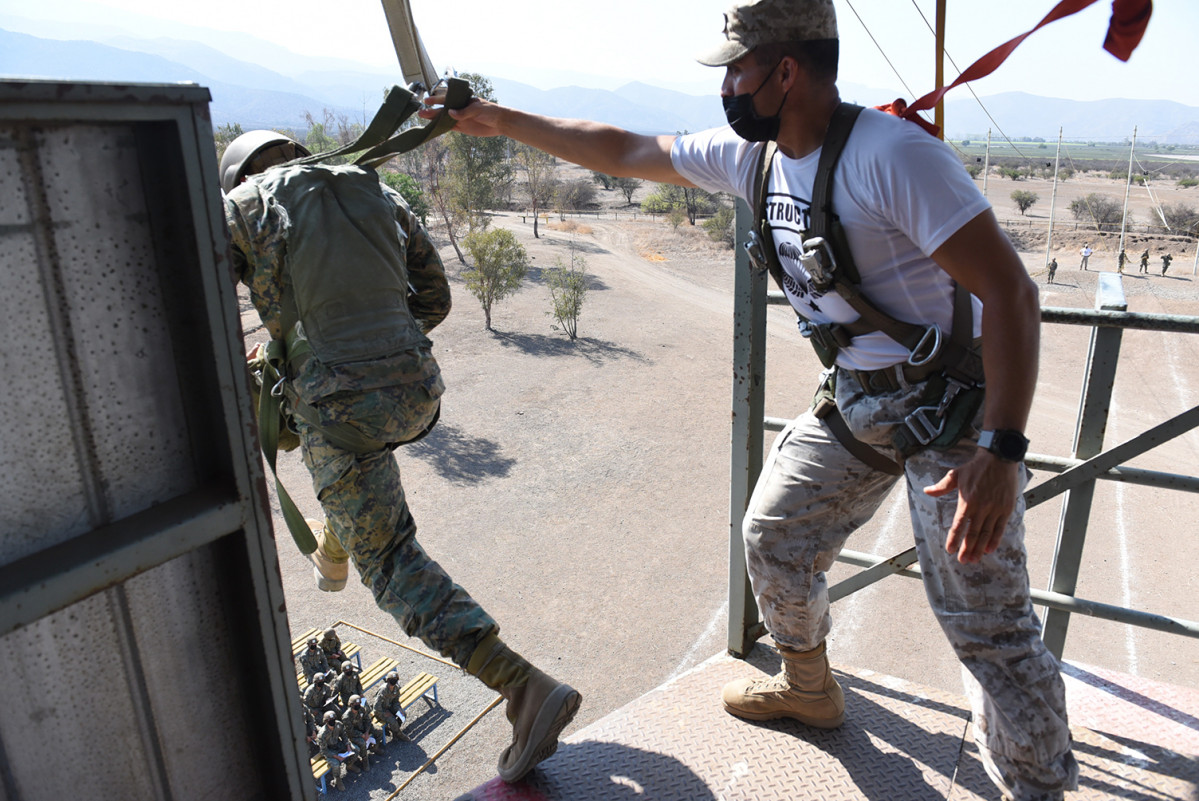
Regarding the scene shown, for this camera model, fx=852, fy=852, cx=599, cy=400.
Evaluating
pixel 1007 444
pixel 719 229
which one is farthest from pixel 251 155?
pixel 719 229

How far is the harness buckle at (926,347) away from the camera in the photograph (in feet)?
6.76

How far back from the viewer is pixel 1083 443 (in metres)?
2.68

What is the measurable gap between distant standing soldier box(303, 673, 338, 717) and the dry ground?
36.5 inches

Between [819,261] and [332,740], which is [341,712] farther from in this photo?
[819,261]

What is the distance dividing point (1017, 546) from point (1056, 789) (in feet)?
1.92

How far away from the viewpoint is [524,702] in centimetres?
243

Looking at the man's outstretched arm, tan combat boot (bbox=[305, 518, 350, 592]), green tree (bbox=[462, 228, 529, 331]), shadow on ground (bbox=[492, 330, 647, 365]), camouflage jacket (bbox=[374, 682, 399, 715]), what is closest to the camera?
the man's outstretched arm

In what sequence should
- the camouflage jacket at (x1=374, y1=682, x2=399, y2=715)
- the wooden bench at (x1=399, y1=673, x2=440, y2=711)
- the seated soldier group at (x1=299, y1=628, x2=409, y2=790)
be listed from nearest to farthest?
the seated soldier group at (x1=299, y1=628, x2=409, y2=790)
the camouflage jacket at (x1=374, y1=682, x2=399, y2=715)
the wooden bench at (x1=399, y1=673, x2=440, y2=711)

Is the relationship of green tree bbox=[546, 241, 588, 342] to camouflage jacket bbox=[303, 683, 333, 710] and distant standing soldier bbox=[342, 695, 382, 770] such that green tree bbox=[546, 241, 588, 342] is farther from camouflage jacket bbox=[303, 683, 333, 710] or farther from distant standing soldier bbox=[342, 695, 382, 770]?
distant standing soldier bbox=[342, 695, 382, 770]

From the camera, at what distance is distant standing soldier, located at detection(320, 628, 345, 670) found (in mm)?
9984

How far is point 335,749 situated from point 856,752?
26.5 feet

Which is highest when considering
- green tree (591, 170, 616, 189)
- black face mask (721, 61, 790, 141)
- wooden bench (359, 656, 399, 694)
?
black face mask (721, 61, 790, 141)

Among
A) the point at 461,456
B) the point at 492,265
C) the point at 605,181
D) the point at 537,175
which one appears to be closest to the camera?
the point at 461,456


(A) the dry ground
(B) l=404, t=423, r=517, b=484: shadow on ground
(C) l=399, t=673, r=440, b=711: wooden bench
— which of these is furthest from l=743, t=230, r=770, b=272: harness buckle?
(B) l=404, t=423, r=517, b=484: shadow on ground
